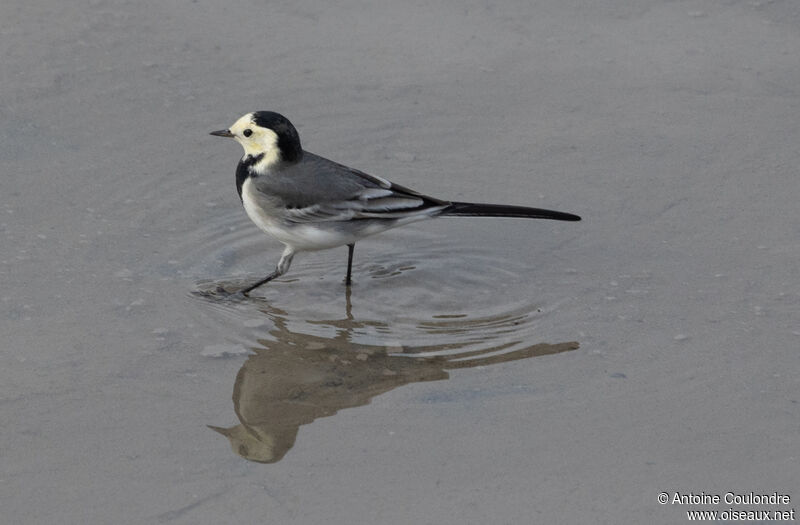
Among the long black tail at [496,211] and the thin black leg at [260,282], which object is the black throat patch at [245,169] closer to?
the thin black leg at [260,282]

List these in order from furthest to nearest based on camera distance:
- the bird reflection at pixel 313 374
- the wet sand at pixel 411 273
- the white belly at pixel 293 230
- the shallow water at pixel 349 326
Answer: the white belly at pixel 293 230 < the shallow water at pixel 349 326 < the bird reflection at pixel 313 374 < the wet sand at pixel 411 273

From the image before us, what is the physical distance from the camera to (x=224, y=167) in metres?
8.36

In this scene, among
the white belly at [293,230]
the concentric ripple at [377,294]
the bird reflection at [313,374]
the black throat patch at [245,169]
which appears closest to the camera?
the bird reflection at [313,374]

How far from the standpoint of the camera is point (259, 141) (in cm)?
727

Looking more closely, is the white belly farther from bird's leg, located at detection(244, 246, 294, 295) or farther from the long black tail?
the long black tail

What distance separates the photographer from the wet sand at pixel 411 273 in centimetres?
545

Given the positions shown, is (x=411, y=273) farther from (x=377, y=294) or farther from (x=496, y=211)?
(x=496, y=211)

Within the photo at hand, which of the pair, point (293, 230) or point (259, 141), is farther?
point (259, 141)

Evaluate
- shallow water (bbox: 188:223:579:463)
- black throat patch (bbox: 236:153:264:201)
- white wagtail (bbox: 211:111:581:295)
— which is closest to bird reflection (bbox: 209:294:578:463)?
shallow water (bbox: 188:223:579:463)

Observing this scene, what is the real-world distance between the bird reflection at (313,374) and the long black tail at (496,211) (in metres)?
0.90

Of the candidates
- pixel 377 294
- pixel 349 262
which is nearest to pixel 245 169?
pixel 349 262

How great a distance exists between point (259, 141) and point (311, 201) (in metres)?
0.49

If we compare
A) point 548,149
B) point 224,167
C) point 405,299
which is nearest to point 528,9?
point 548,149

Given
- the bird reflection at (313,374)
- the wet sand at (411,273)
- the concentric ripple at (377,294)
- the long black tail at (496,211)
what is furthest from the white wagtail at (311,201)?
the bird reflection at (313,374)
